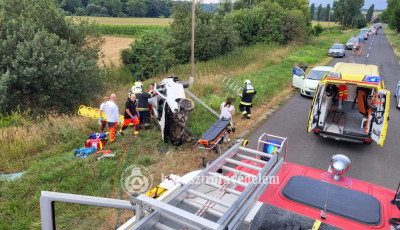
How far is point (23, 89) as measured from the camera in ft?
33.2

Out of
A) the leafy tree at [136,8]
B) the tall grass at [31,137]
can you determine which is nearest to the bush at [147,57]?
the tall grass at [31,137]

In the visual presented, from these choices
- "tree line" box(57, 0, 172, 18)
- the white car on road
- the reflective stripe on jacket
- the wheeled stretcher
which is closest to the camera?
the wheeled stretcher

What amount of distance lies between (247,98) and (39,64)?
7930 mm

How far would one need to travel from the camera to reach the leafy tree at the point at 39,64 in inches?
387

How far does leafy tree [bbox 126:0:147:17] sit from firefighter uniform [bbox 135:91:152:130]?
86843mm

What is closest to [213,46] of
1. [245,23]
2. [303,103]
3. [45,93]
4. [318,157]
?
[245,23]

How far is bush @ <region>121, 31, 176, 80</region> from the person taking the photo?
19500 millimetres

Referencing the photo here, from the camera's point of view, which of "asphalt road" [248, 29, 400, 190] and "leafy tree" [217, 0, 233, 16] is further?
"leafy tree" [217, 0, 233, 16]

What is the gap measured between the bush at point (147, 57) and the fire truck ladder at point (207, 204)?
1645 centimetres

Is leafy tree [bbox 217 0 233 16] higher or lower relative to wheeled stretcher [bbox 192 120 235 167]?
higher

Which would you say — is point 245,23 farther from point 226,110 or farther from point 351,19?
point 351,19

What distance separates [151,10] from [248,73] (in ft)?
287

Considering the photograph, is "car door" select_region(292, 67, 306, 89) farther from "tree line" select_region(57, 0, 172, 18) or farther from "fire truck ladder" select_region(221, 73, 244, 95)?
"tree line" select_region(57, 0, 172, 18)

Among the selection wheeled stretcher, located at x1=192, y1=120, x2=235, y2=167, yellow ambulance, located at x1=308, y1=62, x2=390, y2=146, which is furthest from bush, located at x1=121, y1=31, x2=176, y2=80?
wheeled stretcher, located at x1=192, y1=120, x2=235, y2=167
